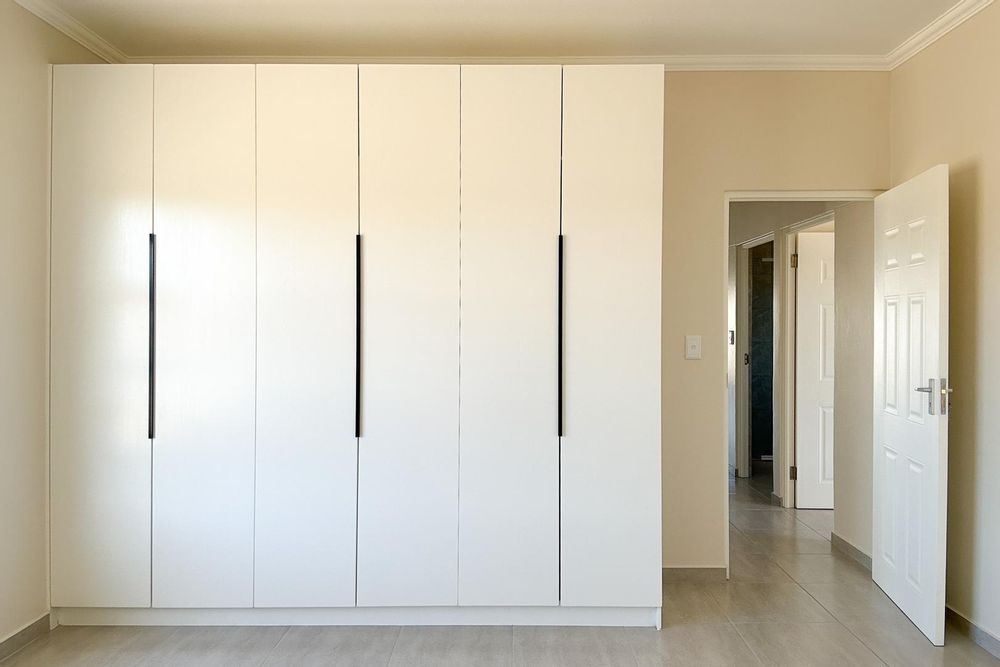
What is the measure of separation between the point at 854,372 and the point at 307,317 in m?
3.02

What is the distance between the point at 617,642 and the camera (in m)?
3.03

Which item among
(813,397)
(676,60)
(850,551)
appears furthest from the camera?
(813,397)

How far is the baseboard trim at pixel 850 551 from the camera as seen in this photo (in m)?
3.94

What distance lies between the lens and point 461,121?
314 cm

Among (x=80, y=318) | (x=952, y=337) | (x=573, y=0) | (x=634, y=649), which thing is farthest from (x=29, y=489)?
(x=952, y=337)

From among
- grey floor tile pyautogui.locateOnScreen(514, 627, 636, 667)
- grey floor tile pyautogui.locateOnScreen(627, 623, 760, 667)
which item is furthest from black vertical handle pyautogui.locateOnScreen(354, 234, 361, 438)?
grey floor tile pyautogui.locateOnScreen(627, 623, 760, 667)

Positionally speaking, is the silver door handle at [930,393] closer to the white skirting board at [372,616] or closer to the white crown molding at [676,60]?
the white skirting board at [372,616]

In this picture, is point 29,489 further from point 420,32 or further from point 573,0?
point 573,0

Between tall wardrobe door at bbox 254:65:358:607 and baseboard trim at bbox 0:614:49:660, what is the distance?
89cm

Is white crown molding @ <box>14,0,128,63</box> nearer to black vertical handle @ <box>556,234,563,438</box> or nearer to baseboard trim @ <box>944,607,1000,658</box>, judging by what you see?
black vertical handle @ <box>556,234,563,438</box>

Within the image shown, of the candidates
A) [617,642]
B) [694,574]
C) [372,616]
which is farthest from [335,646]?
[694,574]

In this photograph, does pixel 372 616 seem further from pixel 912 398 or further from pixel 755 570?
pixel 912 398

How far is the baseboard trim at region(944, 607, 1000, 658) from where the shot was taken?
9.39 feet

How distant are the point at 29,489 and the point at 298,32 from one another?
2293 millimetres
